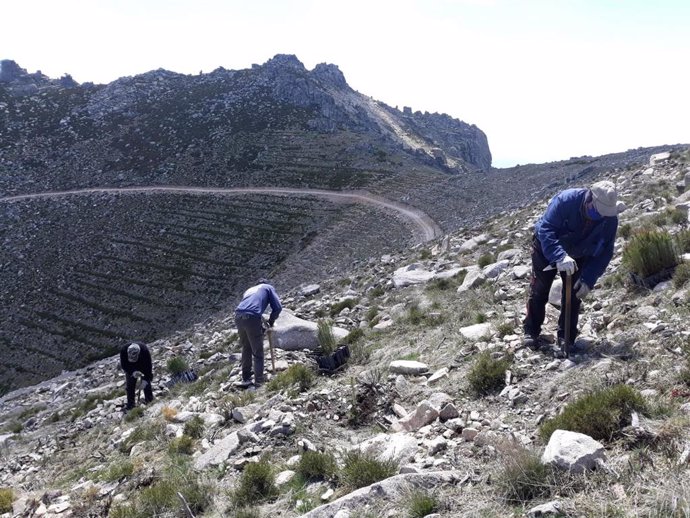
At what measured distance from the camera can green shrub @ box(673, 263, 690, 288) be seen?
7609mm

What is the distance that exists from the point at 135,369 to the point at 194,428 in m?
5.24

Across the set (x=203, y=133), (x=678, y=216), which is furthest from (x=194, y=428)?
(x=203, y=133)

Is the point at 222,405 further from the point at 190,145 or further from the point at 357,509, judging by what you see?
the point at 190,145

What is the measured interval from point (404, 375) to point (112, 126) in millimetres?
70638

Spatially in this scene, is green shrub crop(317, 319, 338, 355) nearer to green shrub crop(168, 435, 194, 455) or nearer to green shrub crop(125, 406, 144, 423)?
green shrub crop(168, 435, 194, 455)

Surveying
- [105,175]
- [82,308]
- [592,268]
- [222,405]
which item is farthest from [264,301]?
[105,175]

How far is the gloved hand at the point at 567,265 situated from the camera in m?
6.58

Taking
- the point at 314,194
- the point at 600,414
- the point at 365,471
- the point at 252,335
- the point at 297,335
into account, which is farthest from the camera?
the point at 314,194

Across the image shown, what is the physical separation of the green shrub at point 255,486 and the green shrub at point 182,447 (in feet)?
6.15

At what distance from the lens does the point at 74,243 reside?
132 ft

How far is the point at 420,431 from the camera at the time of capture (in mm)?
5992

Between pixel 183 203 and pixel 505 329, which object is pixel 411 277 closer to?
pixel 505 329

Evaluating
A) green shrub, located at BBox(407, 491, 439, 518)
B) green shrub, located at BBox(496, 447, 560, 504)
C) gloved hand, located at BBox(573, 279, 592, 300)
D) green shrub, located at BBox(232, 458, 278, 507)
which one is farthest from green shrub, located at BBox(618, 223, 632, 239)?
green shrub, located at BBox(232, 458, 278, 507)

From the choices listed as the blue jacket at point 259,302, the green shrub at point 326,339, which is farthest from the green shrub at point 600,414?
the blue jacket at point 259,302
